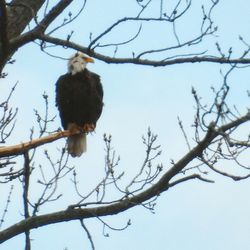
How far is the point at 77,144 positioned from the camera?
27.8ft

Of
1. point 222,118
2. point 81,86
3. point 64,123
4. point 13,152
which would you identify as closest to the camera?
point 222,118

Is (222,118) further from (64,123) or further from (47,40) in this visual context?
(64,123)

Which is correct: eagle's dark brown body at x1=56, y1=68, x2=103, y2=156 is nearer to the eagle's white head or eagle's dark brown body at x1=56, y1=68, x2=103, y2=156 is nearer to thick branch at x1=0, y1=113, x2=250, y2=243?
the eagle's white head

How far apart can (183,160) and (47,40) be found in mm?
1030

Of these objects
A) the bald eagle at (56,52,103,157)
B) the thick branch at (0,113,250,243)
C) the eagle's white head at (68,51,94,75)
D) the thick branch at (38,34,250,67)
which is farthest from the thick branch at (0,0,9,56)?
the eagle's white head at (68,51,94,75)

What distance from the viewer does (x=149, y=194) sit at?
4602mm

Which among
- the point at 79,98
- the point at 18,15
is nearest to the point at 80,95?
the point at 79,98

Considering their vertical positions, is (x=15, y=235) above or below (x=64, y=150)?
below

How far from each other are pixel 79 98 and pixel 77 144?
534mm

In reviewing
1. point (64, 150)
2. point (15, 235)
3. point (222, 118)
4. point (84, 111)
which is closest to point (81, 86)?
point (84, 111)

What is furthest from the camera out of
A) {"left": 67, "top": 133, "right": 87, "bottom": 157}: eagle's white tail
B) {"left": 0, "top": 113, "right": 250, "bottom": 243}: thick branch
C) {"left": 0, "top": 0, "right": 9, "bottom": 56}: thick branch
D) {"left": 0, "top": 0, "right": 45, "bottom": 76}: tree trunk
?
{"left": 67, "top": 133, "right": 87, "bottom": 157}: eagle's white tail

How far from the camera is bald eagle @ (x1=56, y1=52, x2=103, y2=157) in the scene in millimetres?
8281

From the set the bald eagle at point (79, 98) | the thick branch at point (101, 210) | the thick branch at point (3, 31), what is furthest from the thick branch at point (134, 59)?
the bald eagle at point (79, 98)

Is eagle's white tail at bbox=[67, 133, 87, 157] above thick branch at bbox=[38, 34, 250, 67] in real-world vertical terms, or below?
above
